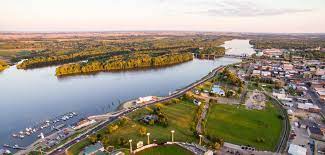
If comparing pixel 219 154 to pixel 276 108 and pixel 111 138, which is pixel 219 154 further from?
pixel 276 108

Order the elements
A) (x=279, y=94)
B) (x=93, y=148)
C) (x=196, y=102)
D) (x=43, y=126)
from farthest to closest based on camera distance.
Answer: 1. (x=279, y=94)
2. (x=196, y=102)
3. (x=43, y=126)
4. (x=93, y=148)

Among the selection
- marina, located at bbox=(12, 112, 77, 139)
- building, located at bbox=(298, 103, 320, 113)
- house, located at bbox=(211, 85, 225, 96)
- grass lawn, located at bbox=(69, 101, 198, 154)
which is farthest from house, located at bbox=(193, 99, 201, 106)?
marina, located at bbox=(12, 112, 77, 139)

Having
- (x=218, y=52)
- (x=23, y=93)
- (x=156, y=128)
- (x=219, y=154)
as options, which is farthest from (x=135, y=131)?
(x=218, y=52)

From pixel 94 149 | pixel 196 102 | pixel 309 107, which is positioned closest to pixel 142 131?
pixel 94 149

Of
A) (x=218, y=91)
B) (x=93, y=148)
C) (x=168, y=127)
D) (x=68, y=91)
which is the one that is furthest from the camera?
(x=68, y=91)

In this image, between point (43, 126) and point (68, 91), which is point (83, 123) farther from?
point (68, 91)

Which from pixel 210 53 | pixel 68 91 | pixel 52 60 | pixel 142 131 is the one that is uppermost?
pixel 210 53

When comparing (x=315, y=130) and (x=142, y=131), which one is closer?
(x=142, y=131)
